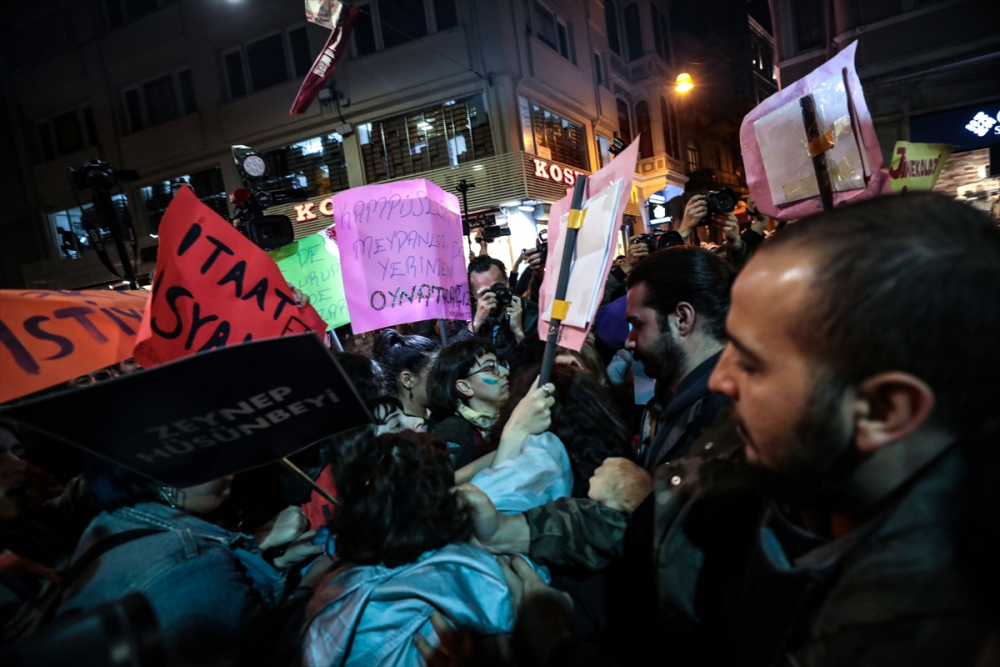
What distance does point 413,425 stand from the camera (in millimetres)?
2844

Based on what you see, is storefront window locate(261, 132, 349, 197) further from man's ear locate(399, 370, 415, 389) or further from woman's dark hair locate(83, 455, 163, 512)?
woman's dark hair locate(83, 455, 163, 512)

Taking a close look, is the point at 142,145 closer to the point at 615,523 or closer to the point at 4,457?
the point at 4,457

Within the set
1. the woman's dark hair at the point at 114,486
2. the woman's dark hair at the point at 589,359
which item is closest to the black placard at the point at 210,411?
the woman's dark hair at the point at 114,486

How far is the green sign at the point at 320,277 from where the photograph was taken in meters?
4.15

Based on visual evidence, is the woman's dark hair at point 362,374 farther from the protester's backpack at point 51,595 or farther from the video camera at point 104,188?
the video camera at point 104,188

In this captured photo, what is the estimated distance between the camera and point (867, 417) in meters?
0.79

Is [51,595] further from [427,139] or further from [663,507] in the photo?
[427,139]

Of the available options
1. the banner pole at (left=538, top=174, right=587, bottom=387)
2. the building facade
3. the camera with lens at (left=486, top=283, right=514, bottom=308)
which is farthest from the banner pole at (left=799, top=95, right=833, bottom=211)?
the building facade

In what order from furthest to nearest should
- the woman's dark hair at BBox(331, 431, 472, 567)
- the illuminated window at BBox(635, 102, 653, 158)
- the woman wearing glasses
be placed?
the illuminated window at BBox(635, 102, 653, 158) → the woman wearing glasses → the woman's dark hair at BBox(331, 431, 472, 567)

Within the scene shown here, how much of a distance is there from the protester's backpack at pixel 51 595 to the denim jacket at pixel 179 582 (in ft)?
0.06

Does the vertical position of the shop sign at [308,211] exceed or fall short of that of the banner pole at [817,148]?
→ it exceeds it

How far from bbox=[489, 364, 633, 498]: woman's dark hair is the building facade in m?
12.5

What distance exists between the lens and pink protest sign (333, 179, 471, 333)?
3752 mm

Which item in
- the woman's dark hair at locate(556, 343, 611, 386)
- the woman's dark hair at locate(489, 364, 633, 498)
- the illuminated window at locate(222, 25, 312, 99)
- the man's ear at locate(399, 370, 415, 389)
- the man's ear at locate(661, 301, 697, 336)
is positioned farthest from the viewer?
the illuminated window at locate(222, 25, 312, 99)
